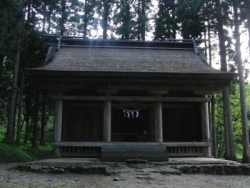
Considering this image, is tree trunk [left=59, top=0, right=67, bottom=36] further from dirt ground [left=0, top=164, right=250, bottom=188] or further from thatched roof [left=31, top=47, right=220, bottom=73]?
dirt ground [left=0, top=164, right=250, bottom=188]

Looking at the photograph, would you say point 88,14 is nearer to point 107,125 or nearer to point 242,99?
point 107,125

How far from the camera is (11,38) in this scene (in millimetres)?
12258

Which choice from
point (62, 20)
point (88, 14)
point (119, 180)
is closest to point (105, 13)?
point (88, 14)

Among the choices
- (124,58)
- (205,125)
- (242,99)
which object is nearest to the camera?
(205,125)

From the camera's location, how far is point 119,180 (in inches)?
283

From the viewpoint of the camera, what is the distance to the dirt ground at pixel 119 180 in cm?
654

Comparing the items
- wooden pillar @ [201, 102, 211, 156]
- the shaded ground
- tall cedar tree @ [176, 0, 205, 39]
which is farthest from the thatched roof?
the shaded ground

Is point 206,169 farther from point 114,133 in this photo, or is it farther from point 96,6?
point 96,6

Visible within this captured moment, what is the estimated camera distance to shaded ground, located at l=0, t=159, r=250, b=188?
260 inches

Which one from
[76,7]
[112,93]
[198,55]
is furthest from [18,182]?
[76,7]

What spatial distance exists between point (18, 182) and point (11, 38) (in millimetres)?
8027

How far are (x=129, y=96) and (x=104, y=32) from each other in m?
12.7

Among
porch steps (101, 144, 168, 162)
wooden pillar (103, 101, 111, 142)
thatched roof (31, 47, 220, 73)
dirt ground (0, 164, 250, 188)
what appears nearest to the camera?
dirt ground (0, 164, 250, 188)

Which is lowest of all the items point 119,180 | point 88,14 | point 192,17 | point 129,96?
point 119,180
